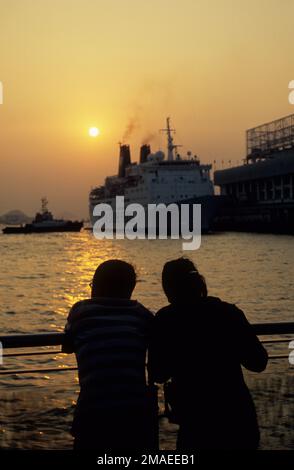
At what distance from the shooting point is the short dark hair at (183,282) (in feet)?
11.6

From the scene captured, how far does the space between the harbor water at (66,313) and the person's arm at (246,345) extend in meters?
0.16

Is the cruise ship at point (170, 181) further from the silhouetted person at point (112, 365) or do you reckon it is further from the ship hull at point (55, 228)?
the silhouetted person at point (112, 365)

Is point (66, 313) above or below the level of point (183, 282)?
below

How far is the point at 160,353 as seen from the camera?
3.50m

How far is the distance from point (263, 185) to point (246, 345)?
342 feet

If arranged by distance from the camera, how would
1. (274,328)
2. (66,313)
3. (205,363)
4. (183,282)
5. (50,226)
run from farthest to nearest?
(50,226), (66,313), (274,328), (183,282), (205,363)

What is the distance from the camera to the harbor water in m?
5.09

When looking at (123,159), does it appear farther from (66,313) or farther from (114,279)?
(114,279)

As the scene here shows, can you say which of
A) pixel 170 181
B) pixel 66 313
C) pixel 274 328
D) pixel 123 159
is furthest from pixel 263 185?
pixel 274 328

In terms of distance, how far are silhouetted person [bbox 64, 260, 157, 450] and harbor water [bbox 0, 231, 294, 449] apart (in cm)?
36

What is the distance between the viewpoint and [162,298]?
82.8 ft

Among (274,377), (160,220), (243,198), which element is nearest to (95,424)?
(274,377)

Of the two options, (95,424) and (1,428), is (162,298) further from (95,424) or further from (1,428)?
(95,424)
